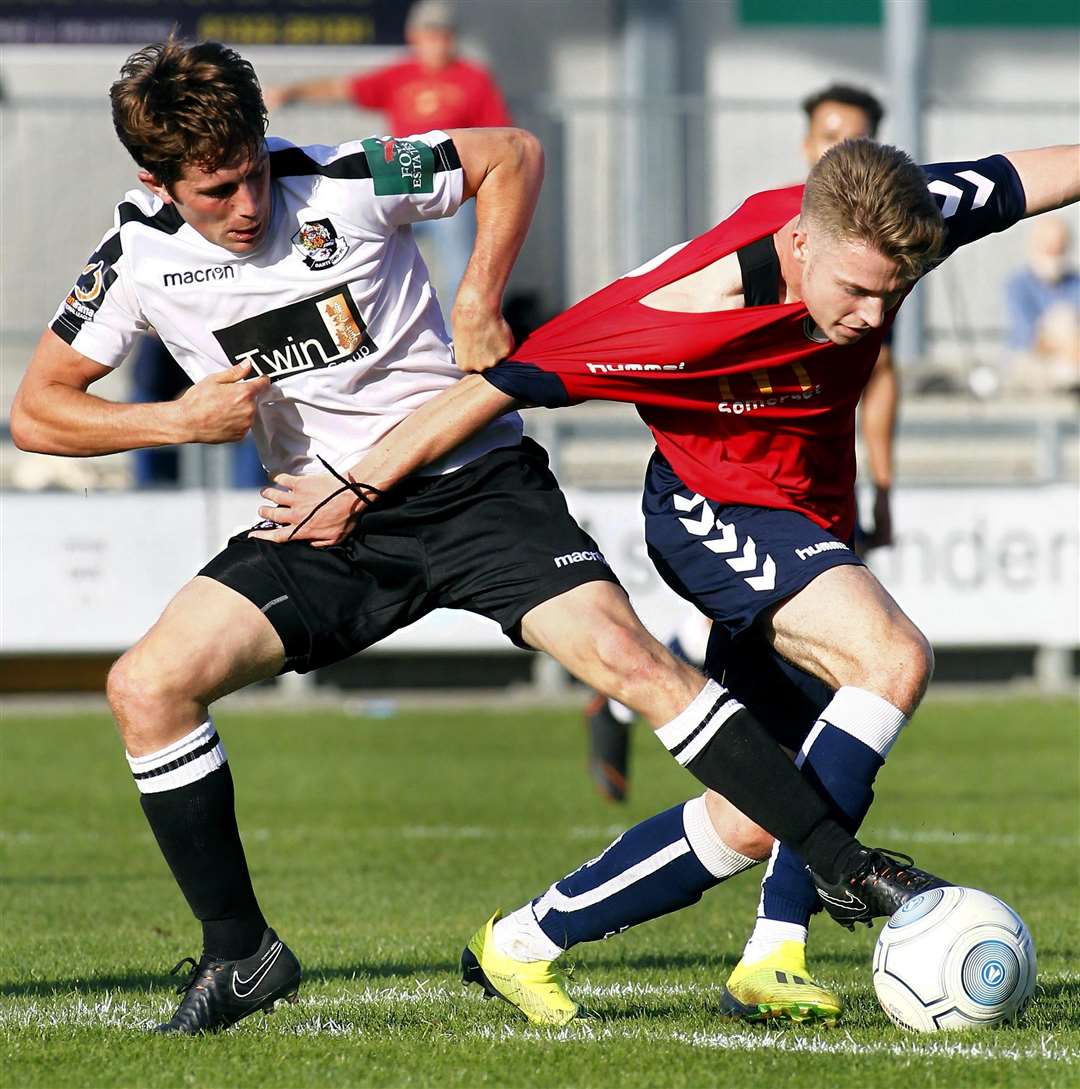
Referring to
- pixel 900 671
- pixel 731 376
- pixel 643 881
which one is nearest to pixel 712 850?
pixel 643 881

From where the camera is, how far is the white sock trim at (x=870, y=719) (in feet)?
15.3

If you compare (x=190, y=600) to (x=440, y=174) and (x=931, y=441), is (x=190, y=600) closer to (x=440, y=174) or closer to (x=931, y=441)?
(x=440, y=174)

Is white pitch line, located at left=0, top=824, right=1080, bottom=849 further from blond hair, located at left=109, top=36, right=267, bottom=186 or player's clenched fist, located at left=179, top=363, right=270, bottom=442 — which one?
blond hair, located at left=109, top=36, right=267, bottom=186

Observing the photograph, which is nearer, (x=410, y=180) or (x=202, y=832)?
(x=202, y=832)

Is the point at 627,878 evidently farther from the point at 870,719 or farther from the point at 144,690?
the point at 144,690

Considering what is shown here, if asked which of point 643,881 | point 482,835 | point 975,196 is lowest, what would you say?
point 482,835

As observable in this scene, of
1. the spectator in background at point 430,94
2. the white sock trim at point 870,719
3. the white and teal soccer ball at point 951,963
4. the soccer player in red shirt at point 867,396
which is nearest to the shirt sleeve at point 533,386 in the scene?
the white sock trim at point 870,719

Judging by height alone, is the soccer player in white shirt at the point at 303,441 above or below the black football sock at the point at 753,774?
above

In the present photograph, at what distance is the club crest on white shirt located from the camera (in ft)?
15.7

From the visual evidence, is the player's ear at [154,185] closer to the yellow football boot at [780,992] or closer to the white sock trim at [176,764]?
the white sock trim at [176,764]

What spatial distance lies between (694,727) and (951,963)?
2.48ft

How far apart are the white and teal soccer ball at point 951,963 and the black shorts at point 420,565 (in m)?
1.07

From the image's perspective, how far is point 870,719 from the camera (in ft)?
15.3

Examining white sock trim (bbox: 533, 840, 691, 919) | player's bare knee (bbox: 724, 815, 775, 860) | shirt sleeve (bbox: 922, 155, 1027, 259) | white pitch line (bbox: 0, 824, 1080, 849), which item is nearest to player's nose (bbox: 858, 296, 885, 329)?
shirt sleeve (bbox: 922, 155, 1027, 259)
